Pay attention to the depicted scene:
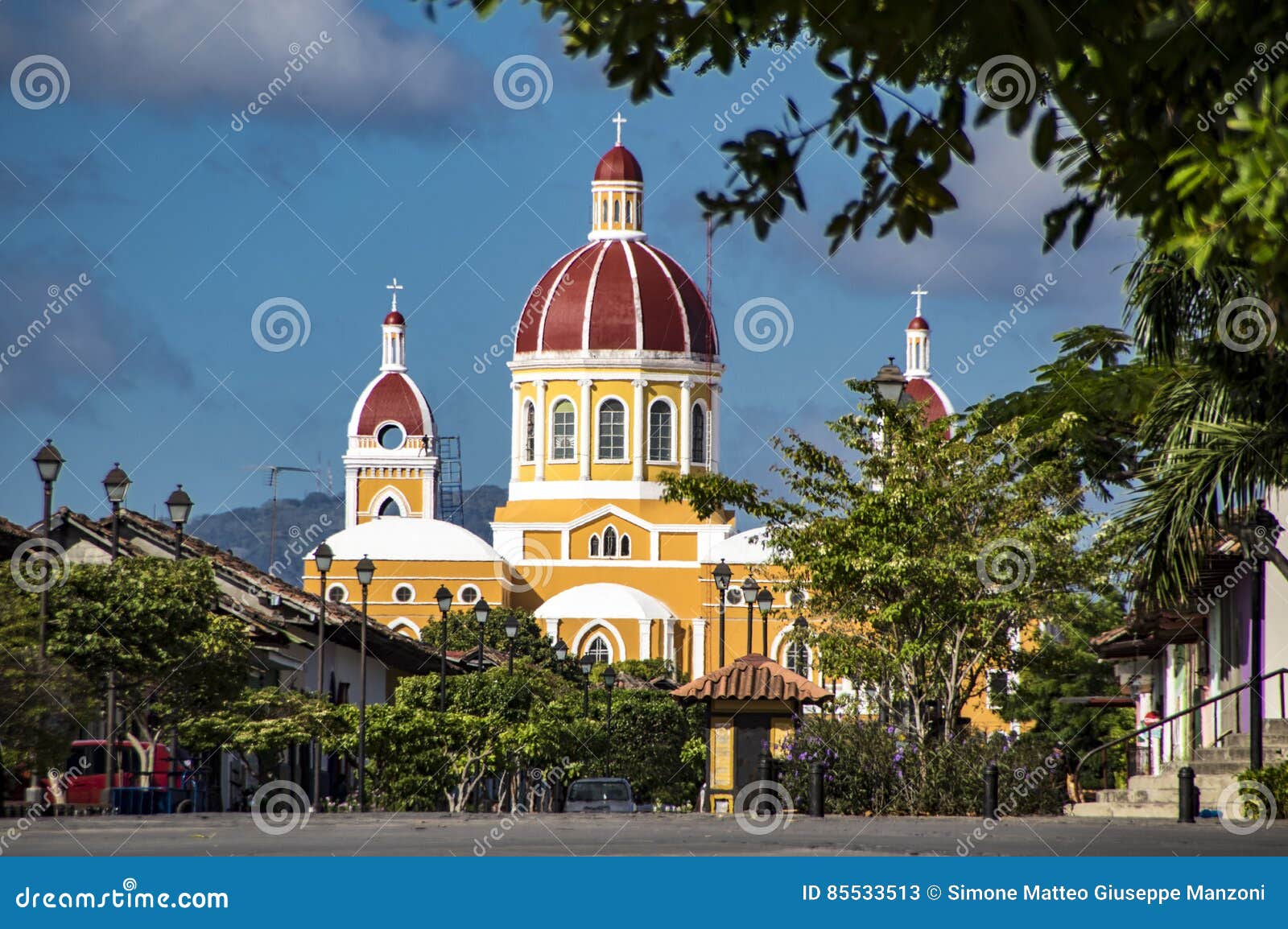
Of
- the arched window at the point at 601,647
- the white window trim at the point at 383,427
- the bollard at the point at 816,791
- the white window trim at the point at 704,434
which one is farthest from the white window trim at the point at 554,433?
the bollard at the point at 816,791

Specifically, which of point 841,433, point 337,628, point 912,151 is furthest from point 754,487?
point 912,151

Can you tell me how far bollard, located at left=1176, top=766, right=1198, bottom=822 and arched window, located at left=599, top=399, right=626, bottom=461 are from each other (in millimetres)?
73822

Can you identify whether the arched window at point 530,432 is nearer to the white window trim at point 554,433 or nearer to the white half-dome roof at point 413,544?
the white window trim at point 554,433

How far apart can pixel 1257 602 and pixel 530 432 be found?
236 feet

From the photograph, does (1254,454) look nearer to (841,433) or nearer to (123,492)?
(841,433)

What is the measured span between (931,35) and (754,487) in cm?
2004

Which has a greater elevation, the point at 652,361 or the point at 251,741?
the point at 652,361

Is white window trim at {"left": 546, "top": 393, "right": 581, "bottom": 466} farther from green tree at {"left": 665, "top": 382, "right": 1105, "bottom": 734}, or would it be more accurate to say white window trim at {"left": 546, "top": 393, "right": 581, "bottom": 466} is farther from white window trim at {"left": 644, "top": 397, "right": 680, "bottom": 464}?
green tree at {"left": 665, "top": 382, "right": 1105, "bottom": 734}

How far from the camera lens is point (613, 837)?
47.6ft

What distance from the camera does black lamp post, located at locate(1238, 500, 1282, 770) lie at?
1873 cm

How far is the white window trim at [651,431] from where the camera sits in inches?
3610

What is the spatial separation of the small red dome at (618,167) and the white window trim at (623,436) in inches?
401

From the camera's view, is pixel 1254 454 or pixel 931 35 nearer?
pixel 931 35

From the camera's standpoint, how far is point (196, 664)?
81.7 feet
